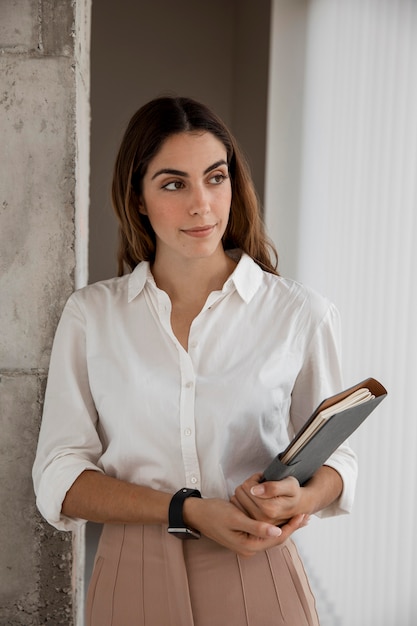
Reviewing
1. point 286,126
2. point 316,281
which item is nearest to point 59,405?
point 316,281

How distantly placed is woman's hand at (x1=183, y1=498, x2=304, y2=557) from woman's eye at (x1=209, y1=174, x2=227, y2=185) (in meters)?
0.63

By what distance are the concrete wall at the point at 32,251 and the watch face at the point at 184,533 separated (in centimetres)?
50

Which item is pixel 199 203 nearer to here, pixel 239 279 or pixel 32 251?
pixel 239 279

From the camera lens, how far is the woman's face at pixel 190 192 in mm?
1508

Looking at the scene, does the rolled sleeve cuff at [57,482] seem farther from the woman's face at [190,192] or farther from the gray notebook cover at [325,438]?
the woman's face at [190,192]

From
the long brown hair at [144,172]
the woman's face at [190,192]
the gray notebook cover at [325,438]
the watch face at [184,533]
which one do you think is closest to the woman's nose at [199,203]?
the woman's face at [190,192]

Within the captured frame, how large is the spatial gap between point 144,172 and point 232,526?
2.42 ft

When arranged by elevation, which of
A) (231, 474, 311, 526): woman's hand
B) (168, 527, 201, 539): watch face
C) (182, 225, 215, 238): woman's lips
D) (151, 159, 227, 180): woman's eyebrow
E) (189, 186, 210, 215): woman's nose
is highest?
(151, 159, 227, 180): woman's eyebrow

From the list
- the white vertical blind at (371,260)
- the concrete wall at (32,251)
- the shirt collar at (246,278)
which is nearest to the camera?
the shirt collar at (246,278)

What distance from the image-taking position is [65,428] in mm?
1513

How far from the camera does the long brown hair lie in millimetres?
1550

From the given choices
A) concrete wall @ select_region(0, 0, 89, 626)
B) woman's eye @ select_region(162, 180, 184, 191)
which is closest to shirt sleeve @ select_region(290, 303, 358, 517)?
woman's eye @ select_region(162, 180, 184, 191)

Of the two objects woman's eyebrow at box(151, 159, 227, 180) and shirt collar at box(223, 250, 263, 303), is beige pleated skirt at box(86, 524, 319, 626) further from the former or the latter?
woman's eyebrow at box(151, 159, 227, 180)

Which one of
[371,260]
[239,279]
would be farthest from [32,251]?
[371,260]
